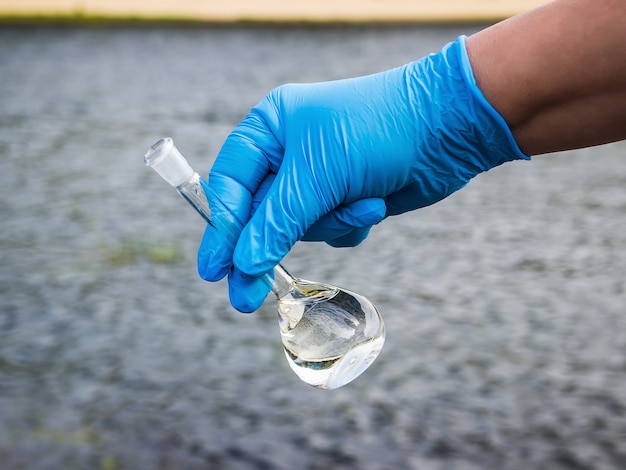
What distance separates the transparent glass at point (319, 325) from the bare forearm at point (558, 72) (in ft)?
1.50

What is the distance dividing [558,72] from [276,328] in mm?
1079

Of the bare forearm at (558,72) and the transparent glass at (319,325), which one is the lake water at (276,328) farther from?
the bare forearm at (558,72)

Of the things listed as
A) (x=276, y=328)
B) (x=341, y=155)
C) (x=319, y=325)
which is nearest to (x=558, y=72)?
(x=341, y=155)

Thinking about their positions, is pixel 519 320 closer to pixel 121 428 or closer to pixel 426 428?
pixel 426 428

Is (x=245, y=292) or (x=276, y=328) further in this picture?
(x=276, y=328)

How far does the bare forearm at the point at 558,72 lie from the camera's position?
114 centimetres

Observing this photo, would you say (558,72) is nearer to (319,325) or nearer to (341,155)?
(341,155)

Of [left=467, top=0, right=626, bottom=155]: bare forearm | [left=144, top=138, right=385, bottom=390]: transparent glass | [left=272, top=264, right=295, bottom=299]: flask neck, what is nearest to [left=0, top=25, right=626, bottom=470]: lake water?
[left=144, top=138, right=385, bottom=390]: transparent glass

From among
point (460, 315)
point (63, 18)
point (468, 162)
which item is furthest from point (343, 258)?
point (63, 18)

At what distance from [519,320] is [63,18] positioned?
5942 mm

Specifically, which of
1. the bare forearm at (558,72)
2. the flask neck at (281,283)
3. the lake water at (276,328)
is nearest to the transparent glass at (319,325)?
the flask neck at (281,283)

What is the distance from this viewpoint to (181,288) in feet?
7.10

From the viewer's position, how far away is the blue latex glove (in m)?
1.21

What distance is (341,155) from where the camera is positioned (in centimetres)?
123
